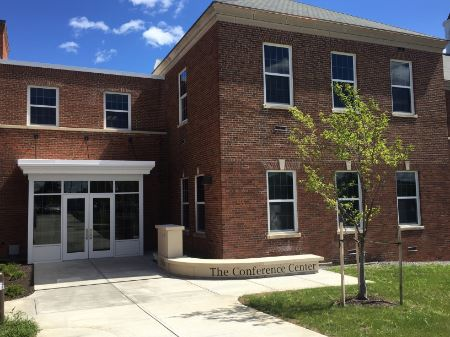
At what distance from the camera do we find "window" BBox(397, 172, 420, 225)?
15891mm

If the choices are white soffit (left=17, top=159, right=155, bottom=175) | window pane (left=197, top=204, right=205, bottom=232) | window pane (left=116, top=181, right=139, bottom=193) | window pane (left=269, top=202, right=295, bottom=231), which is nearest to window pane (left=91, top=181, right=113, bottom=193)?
window pane (left=116, top=181, right=139, bottom=193)

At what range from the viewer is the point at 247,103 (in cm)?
1397

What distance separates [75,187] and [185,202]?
161 inches

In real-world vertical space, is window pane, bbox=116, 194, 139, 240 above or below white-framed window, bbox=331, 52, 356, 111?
below

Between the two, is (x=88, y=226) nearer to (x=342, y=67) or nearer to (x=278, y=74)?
(x=278, y=74)

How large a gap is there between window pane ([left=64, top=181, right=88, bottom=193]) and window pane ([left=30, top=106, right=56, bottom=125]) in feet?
8.92

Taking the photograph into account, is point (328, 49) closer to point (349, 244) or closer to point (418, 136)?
point (418, 136)

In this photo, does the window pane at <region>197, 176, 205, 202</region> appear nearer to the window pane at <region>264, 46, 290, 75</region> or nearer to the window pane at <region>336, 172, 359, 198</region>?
the window pane at <region>264, 46, 290, 75</region>

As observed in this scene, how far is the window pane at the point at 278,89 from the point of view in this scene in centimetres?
1445

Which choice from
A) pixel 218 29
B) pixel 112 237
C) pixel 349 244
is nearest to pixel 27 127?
pixel 112 237

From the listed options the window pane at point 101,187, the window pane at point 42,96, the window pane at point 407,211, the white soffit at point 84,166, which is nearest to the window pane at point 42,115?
the window pane at point 42,96

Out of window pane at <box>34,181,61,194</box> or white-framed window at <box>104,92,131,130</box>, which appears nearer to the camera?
window pane at <box>34,181,61,194</box>

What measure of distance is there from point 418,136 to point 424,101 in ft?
4.48

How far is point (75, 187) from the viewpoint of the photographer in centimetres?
1691
